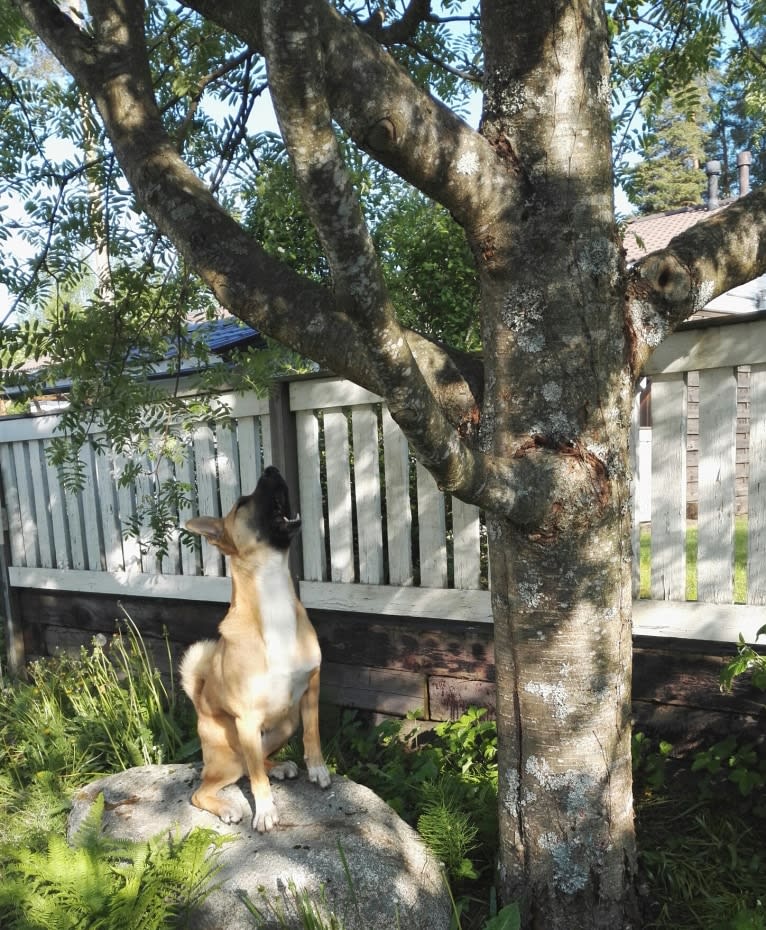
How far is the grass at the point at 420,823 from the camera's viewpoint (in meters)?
2.81

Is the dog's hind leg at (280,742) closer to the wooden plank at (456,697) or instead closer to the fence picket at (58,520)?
the wooden plank at (456,697)

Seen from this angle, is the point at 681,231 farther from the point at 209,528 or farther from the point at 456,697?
the point at 209,528

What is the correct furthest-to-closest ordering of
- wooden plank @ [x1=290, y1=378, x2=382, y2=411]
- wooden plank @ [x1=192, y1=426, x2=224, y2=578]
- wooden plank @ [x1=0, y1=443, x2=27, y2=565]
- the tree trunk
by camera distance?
wooden plank @ [x1=0, y1=443, x2=27, y2=565] → wooden plank @ [x1=192, y1=426, x2=224, y2=578] → wooden plank @ [x1=290, y1=378, x2=382, y2=411] → the tree trunk

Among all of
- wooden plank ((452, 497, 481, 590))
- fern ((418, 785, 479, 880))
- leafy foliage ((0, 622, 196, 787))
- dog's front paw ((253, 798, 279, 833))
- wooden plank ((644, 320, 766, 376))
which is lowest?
leafy foliage ((0, 622, 196, 787))

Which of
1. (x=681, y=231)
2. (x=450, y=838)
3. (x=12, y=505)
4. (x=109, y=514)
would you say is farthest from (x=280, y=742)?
(x=681, y=231)

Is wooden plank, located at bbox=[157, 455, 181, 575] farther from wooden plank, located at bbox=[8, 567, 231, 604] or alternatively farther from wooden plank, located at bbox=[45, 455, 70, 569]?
wooden plank, located at bbox=[45, 455, 70, 569]

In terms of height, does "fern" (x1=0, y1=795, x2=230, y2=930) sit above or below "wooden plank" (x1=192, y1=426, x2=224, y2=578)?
below

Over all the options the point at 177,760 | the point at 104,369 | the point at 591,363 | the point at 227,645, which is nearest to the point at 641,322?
the point at 591,363

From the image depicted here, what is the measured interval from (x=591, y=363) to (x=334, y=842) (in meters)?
2.03

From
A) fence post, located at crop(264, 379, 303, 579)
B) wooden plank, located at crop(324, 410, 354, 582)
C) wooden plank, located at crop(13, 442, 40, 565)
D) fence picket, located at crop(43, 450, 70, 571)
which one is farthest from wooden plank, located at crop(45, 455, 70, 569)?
wooden plank, located at crop(324, 410, 354, 582)

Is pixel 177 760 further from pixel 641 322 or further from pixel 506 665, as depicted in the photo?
pixel 641 322

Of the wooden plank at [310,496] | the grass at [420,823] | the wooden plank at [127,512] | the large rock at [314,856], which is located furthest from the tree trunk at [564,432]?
the wooden plank at [127,512]

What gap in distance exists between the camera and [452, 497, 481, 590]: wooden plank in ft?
13.7

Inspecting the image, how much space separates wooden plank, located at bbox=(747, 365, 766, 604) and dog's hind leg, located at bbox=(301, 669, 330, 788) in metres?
1.96
